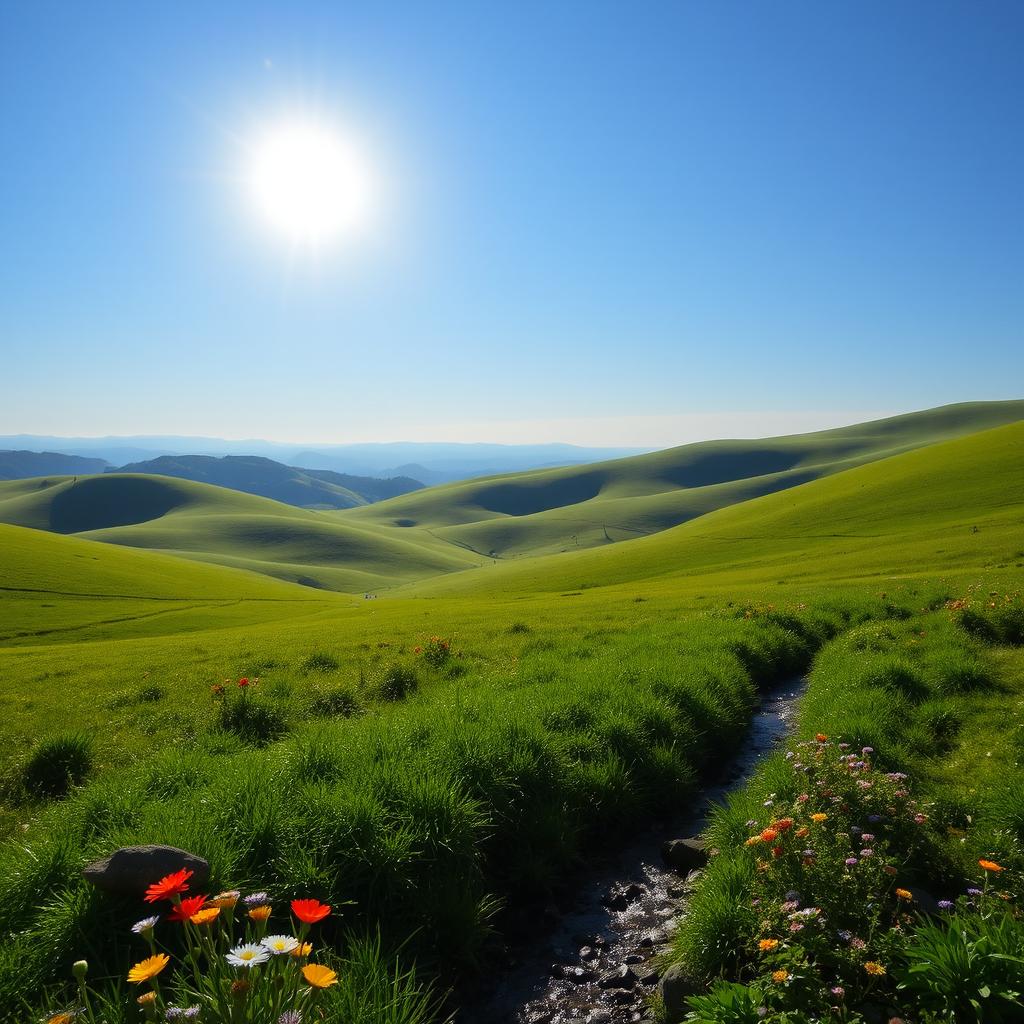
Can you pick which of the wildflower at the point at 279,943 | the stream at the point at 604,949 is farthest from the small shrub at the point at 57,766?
the wildflower at the point at 279,943

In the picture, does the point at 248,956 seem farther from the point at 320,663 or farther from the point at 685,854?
the point at 320,663

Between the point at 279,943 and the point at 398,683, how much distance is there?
13.3m

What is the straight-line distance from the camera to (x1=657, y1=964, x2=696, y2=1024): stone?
6.07 meters

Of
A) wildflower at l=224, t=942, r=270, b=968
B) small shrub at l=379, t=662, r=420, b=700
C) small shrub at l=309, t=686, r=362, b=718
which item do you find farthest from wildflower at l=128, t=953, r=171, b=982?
small shrub at l=379, t=662, r=420, b=700

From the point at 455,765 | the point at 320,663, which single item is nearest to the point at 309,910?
the point at 455,765

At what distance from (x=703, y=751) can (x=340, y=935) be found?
332 inches

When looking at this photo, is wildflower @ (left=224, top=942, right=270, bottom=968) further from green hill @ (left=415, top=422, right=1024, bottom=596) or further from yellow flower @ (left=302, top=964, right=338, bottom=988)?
green hill @ (left=415, top=422, right=1024, bottom=596)

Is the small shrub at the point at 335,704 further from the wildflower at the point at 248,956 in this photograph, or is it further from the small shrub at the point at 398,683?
the wildflower at the point at 248,956

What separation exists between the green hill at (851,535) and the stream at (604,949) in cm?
3417

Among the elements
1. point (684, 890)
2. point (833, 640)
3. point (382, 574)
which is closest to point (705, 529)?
point (833, 640)

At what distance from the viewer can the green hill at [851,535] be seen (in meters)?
44.8

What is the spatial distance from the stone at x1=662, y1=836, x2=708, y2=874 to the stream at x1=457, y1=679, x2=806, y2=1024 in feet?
0.38

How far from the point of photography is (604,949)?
7504mm

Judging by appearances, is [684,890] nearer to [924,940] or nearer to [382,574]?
[924,940]
